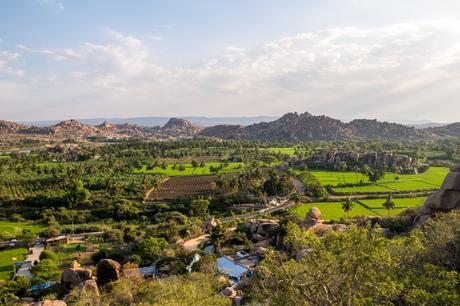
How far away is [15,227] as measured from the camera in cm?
6325

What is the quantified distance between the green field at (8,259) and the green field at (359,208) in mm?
42689

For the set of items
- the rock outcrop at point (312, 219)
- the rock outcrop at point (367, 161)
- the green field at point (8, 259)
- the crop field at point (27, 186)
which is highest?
the rock outcrop at point (367, 161)

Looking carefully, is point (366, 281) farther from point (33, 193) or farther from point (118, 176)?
point (118, 176)

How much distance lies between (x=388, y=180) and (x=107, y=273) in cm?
7640

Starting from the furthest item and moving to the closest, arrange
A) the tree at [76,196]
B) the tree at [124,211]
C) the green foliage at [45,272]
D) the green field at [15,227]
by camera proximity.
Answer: the tree at [76,196] < the tree at [124,211] < the green field at [15,227] < the green foliage at [45,272]

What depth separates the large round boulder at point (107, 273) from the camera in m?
34.9

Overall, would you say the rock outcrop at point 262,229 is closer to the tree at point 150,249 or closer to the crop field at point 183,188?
the tree at point 150,249

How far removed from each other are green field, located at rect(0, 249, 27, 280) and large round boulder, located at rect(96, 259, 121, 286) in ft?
43.8

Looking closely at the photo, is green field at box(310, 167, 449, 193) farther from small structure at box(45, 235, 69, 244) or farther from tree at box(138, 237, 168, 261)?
small structure at box(45, 235, 69, 244)

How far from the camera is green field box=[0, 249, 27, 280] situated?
41881mm

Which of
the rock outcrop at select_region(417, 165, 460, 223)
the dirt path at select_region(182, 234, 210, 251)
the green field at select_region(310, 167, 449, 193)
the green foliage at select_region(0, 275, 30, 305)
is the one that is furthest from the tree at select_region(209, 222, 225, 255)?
the green field at select_region(310, 167, 449, 193)

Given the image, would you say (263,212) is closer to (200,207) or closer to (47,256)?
(200,207)

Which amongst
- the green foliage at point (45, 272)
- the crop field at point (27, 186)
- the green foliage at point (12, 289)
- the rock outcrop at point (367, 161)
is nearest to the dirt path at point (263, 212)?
the green foliage at point (45, 272)

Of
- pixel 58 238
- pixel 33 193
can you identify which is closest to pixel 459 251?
pixel 58 238
